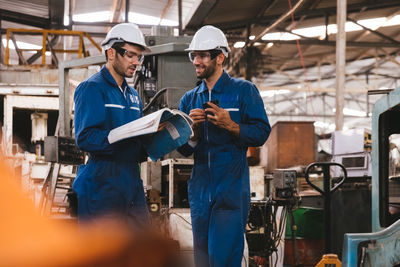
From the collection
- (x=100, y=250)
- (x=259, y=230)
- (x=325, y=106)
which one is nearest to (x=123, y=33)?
(x=100, y=250)

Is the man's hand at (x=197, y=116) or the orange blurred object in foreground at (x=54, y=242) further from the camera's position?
the man's hand at (x=197, y=116)

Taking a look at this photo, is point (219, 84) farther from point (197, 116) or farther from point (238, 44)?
point (238, 44)

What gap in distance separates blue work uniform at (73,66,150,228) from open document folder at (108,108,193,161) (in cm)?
9

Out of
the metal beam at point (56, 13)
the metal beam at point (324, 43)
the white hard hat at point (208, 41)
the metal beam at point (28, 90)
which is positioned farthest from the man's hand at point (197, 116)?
the metal beam at point (324, 43)

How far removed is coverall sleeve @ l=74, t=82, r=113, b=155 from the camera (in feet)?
10.0

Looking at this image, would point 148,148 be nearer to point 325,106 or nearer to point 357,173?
point 357,173

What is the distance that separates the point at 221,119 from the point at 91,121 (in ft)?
2.49

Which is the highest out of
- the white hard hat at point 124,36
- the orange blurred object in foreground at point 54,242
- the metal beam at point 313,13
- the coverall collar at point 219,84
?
the metal beam at point 313,13

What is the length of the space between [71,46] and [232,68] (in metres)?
4.78

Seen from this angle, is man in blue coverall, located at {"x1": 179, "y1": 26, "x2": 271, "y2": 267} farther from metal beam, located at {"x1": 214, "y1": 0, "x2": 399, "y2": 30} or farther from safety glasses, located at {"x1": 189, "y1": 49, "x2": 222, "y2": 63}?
metal beam, located at {"x1": 214, "y1": 0, "x2": 399, "y2": 30}

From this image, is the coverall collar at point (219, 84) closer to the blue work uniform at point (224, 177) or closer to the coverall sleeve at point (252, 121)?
the blue work uniform at point (224, 177)

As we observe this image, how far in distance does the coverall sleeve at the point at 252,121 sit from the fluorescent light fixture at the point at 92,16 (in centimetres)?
1203

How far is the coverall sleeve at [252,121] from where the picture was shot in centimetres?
328

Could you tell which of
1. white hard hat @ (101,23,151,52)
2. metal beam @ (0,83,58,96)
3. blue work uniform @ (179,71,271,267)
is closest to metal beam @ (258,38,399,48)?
metal beam @ (0,83,58,96)
